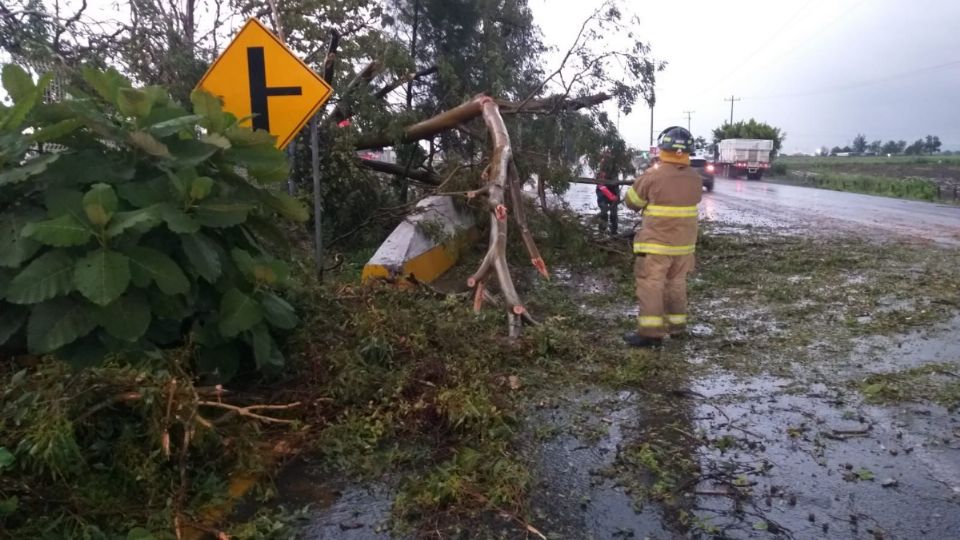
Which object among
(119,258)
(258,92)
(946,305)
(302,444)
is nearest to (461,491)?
(302,444)

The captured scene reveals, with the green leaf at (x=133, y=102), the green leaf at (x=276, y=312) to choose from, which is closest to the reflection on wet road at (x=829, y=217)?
the green leaf at (x=276, y=312)

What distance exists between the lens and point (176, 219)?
3510 mm

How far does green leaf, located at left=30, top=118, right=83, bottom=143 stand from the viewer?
3574mm

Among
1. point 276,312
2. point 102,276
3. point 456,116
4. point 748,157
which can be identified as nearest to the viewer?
point 102,276

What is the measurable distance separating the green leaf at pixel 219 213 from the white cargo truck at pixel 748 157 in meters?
46.9

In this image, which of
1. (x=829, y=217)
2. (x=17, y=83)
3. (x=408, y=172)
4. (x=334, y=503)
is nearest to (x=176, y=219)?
(x=17, y=83)

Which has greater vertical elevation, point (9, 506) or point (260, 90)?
point (260, 90)

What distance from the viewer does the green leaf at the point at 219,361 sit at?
4008 millimetres

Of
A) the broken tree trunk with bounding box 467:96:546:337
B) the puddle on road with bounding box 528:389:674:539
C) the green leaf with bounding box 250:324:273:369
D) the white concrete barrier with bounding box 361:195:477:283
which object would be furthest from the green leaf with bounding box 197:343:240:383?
the white concrete barrier with bounding box 361:195:477:283

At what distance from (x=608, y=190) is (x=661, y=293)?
20.3 feet

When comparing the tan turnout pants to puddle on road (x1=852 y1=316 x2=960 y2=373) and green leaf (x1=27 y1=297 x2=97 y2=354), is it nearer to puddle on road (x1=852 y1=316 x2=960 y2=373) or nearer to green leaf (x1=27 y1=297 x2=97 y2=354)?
puddle on road (x1=852 y1=316 x2=960 y2=373)

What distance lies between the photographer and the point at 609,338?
6.42m

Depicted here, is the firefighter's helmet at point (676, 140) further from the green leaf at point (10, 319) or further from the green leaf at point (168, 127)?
the green leaf at point (10, 319)

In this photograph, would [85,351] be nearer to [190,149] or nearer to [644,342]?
[190,149]
